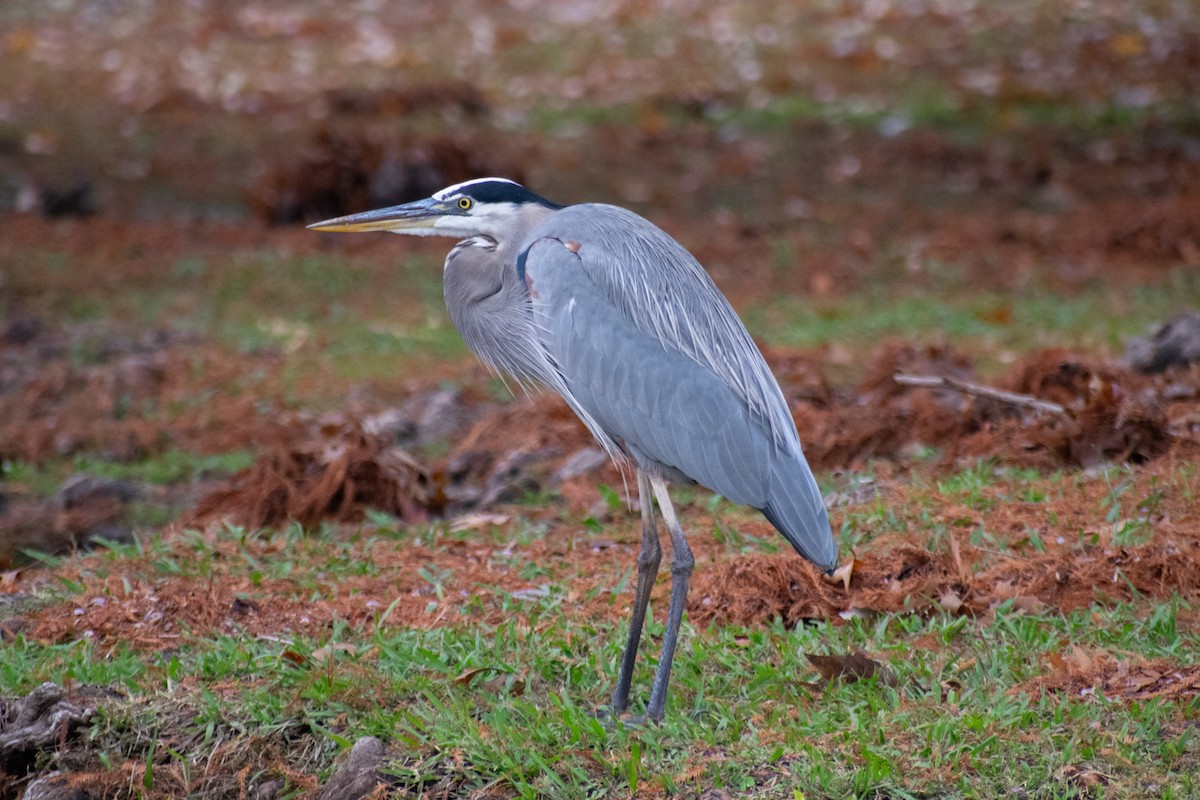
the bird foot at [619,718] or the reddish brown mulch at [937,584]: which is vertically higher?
the bird foot at [619,718]

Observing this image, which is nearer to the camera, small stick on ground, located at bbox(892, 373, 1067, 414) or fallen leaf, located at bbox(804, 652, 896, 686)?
fallen leaf, located at bbox(804, 652, 896, 686)

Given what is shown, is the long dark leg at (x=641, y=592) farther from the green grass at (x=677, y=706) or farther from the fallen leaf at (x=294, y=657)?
the fallen leaf at (x=294, y=657)

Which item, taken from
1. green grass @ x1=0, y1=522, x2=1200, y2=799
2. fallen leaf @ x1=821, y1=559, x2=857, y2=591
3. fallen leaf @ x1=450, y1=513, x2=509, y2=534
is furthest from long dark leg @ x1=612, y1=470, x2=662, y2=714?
fallen leaf @ x1=450, y1=513, x2=509, y2=534

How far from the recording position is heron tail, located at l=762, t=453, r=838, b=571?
166 inches

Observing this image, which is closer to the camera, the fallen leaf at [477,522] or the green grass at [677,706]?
the green grass at [677,706]

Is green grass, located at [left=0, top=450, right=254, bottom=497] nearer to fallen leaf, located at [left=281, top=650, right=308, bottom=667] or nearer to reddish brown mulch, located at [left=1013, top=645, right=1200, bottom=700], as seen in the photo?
fallen leaf, located at [left=281, top=650, right=308, bottom=667]

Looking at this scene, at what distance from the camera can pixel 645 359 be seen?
4.48m

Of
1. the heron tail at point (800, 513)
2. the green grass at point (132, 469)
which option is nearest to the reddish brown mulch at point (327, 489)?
the green grass at point (132, 469)

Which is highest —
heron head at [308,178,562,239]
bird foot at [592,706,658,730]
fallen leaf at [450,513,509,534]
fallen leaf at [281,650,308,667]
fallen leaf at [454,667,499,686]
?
heron head at [308,178,562,239]

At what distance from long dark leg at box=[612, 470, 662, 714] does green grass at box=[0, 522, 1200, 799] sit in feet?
0.37

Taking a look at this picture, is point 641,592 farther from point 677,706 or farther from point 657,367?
point 657,367

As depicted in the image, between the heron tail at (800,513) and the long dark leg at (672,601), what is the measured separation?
281 millimetres

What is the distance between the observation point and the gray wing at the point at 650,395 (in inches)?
173

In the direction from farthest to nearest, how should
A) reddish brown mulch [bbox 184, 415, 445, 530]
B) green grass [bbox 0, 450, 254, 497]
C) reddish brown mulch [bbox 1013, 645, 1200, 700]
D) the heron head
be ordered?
Answer: green grass [bbox 0, 450, 254, 497] < reddish brown mulch [bbox 184, 415, 445, 530] < the heron head < reddish brown mulch [bbox 1013, 645, 1200, 700]
